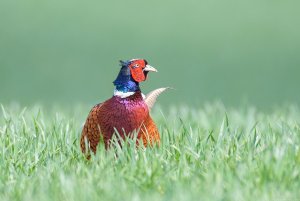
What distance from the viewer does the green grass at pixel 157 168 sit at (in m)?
4.45

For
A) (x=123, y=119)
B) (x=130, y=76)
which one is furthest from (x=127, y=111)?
(x=130, y=76)

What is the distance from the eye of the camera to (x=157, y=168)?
15.5 feet

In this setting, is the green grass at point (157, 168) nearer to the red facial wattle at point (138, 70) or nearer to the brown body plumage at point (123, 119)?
the brown body plumage at point (123, 119)

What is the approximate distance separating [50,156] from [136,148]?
507 millimetres

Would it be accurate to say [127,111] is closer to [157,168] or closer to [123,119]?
[123,119]

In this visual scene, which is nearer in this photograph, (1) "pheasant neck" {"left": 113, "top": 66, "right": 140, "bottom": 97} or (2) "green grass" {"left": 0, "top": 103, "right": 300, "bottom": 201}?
(2) "green grass" {"left": 0, "top": 103, "right": 300, "bottom": 201}

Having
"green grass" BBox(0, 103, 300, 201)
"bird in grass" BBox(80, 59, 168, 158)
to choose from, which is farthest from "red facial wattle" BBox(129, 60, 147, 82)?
"green grass" BBox(0, 103, 300, 201)

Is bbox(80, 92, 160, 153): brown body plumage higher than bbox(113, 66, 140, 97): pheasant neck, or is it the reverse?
bbox(113, 66, 140, 97): pheasant neck

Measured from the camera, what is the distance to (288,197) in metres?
4.36

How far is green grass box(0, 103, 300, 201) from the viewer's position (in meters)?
4.45

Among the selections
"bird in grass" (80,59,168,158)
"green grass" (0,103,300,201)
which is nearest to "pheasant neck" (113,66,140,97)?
"bird in grass" (80,59,168,158)

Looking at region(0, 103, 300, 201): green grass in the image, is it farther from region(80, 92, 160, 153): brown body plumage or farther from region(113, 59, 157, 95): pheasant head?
region(113, 59, 157, 95): pheasant head

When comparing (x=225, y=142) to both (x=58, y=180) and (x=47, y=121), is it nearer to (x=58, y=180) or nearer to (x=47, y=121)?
(x=58, y=180)

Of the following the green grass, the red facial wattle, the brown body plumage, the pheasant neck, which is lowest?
the green grass
